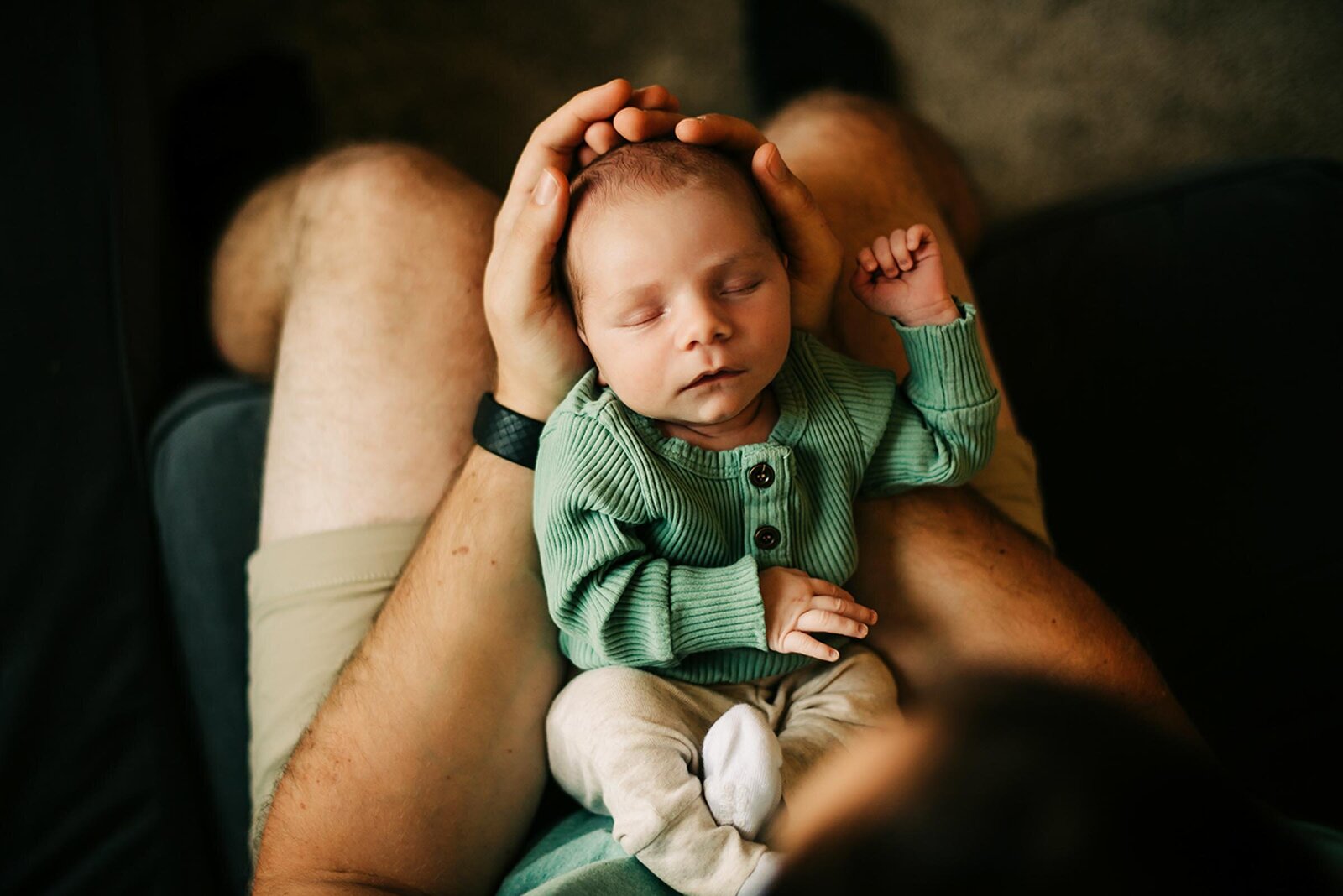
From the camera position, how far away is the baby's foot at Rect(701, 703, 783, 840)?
766mm

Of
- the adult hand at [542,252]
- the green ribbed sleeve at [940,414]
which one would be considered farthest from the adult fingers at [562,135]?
the green ribbed sleeve at [940,414]

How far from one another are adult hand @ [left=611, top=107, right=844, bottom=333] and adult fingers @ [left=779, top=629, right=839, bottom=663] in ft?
1.16

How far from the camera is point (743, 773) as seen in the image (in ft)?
2.52

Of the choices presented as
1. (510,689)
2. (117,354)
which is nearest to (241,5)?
(117,354)

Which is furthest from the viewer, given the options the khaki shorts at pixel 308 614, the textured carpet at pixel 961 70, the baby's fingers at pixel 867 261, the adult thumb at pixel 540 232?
the textured carpet at pixel 961 70

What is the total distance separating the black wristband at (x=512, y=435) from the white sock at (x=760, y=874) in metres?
0.44

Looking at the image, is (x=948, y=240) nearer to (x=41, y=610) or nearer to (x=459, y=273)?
(x=459, y=273)

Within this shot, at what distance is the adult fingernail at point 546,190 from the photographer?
84cm

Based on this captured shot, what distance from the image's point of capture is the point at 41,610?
3.81 ft

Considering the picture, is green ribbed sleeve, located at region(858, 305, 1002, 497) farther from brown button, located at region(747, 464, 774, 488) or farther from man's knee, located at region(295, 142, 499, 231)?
man's knee, located at region(295, 142, 499, 231)

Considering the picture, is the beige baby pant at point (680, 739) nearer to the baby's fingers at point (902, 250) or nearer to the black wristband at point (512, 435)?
the black wristband at point (512, 435)

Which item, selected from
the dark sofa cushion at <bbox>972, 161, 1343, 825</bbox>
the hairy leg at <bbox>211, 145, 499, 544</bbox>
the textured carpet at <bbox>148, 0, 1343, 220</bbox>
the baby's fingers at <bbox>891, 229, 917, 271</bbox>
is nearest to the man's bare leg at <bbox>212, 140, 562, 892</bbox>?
the hairy leg at <bbox>211, 145, 499, 544</bbox>

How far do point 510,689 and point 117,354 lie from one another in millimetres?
792

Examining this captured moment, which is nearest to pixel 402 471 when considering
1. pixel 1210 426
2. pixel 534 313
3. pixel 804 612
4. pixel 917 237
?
pixel 534 313
